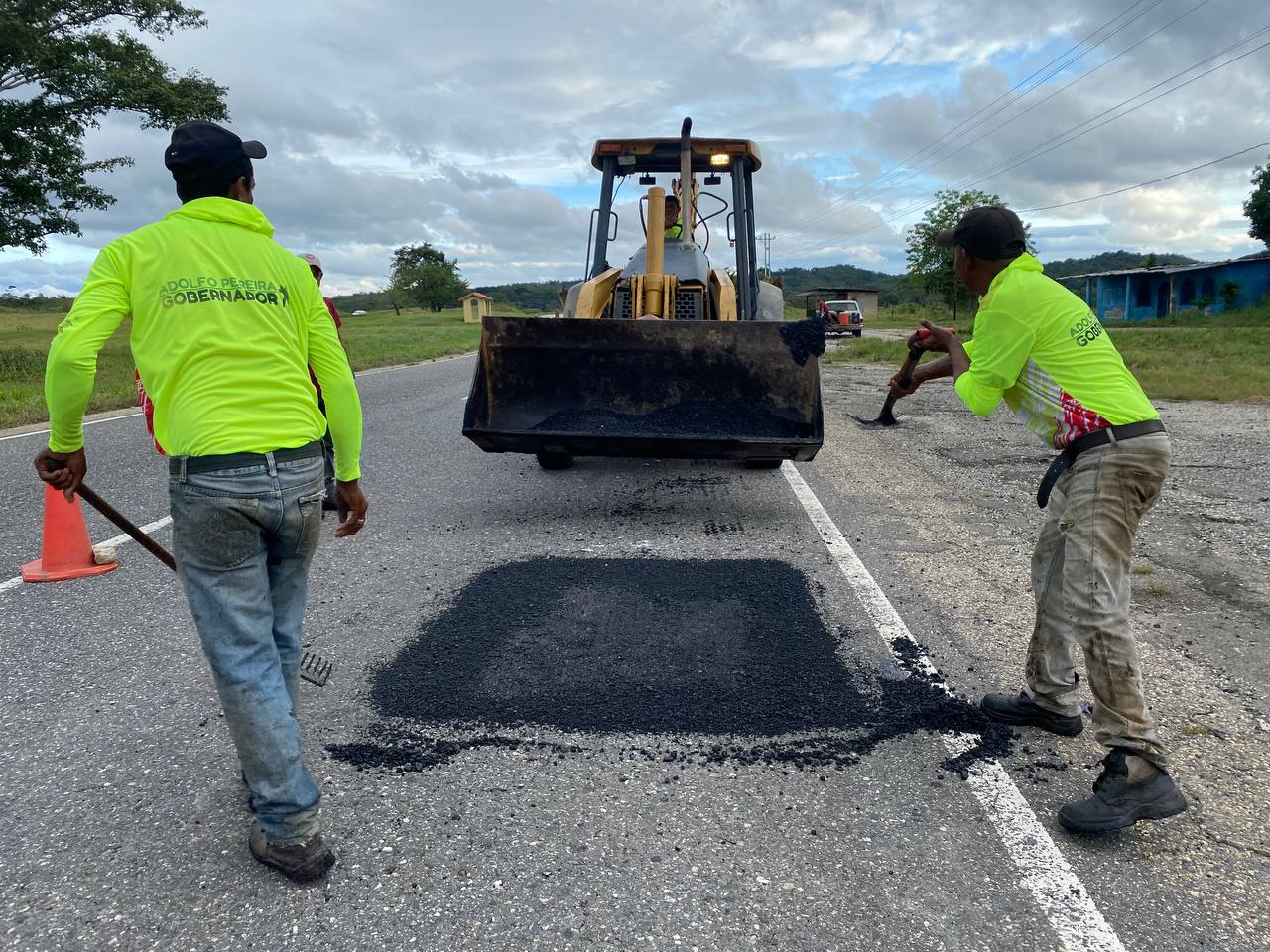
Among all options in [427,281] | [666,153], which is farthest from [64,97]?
[427,281]

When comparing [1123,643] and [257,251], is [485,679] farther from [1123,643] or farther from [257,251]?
[1123,643]

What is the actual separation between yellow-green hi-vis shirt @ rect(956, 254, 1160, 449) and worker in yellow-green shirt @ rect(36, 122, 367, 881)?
2.21 meters

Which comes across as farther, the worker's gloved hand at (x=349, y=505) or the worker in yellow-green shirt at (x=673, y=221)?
the worker in yellow-green shirt at (x=673, y=221)

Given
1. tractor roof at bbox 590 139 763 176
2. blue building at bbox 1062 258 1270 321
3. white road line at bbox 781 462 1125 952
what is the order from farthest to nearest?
blue building at bbox 1062 258 1270 321
tractor roof at bbox 590 139 763 176
white road line at bbox 781 462 1125 952

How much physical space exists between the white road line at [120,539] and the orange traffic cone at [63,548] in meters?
0.06

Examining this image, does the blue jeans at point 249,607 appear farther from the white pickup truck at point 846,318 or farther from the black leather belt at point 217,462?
the white pickup truck at point 846,318

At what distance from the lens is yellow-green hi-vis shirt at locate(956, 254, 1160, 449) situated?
294 centimetres

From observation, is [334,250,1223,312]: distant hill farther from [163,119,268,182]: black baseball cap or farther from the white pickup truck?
[163,119,268,182]: black baseball cap

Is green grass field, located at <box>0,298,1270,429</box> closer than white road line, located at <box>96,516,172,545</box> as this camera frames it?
No

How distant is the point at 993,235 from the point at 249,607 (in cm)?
272

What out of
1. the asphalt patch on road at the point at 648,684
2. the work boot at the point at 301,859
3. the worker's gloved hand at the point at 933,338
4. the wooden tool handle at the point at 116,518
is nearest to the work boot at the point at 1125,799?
the asphalt patch on road at the point at 648,684

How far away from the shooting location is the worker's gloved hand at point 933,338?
3.27 m

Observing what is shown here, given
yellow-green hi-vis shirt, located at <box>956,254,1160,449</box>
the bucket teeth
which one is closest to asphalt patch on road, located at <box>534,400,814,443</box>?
the bucket teeth

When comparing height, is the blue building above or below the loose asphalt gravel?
above
